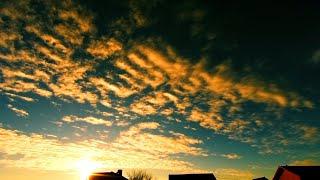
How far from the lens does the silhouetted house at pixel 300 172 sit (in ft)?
153

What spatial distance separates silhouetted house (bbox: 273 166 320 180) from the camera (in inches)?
1834

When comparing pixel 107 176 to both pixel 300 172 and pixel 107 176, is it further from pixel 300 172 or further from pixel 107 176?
pixel 300 172

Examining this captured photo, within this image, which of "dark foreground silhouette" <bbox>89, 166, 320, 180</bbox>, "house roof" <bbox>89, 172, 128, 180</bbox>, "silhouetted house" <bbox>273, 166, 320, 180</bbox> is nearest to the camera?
"silhouetted house" <bbox>273, 166, 320, 180</bbox>

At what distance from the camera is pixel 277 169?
182ft

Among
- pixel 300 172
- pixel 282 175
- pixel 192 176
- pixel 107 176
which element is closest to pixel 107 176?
pixel 107 176

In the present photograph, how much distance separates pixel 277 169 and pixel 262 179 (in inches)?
488

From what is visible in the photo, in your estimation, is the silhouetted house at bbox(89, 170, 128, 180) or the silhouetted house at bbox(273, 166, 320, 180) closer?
the silhouetted house at bbox(273, 166, 320, 180)

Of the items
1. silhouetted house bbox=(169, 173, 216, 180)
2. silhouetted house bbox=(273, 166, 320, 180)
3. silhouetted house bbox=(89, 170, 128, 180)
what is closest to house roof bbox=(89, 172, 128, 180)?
silhouetted house bbox=(89, 170, 128, 180)

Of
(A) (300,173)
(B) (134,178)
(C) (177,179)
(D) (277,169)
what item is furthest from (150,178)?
(A) (300,173)

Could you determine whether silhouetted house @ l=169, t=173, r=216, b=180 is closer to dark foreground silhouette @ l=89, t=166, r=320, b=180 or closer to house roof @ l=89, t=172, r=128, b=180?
dark foreground silhouette @ l=89, t=166, r=320, b=180

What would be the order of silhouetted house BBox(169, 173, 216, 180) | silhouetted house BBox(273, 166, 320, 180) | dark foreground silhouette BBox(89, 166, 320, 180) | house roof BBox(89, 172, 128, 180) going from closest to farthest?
silhouetted house BBox(273, 166, 320, 180) < dark foreground silhouette BBox(89, 166, 320, 180) < silhouetted house BBox(169, 173, 216, 180) < house roof BBox(89, 172, 128, 180)

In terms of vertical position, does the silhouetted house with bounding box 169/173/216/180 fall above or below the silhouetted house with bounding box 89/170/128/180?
below

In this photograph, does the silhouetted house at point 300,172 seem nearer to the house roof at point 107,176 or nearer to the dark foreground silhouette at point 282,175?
the dark foreground silhouette at point 282,175

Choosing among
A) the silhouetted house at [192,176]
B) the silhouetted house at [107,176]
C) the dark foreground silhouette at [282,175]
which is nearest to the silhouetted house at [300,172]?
the dark foreground silhouette at [282,175]
